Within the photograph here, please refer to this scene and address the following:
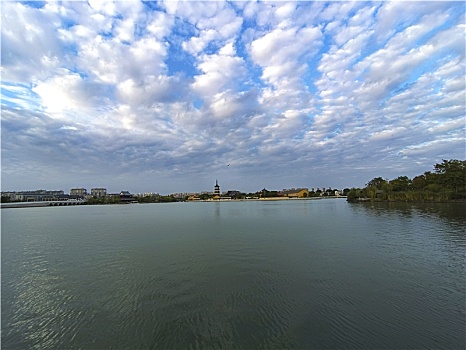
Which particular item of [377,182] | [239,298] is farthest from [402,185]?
[239,298]

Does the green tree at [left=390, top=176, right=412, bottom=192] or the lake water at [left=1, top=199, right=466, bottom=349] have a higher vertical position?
the green tree at [left=390, top=176, right=412, bottom=192]

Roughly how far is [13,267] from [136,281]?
7409 millimetres

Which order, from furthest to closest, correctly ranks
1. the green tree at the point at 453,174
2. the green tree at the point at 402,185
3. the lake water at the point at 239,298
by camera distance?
1. the green tree at the point at 402,185
2. the green tree at the point at 453,174
3. the lake water at the point at 239,298

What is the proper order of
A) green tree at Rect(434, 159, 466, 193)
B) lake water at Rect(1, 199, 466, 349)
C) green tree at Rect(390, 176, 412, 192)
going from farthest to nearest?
green tree at Rect(390, 176, 412, 192), green tree at Rect(434, 159, 466, 193), lake water at Rect(1, 199, 466, 349)

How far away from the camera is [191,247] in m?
15.4

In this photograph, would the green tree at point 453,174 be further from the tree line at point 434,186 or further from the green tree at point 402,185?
the green tree at point 402,185

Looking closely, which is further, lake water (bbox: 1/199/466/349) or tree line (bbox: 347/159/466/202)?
tree line (bbox: 347/159/466/202)

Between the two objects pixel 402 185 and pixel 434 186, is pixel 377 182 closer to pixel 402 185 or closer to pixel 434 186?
pixel 402 185

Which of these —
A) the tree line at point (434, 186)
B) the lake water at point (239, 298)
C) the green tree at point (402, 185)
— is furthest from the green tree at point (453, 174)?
the lake water at point (239, 298)

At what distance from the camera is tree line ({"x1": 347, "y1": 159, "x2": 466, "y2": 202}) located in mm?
49594

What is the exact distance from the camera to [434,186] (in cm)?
5334

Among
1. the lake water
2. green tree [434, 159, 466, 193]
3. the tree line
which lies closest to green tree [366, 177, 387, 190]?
the tree line

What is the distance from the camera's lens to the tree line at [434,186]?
4959 cm

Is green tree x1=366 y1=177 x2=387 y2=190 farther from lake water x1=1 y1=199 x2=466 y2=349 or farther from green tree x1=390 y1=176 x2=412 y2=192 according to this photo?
lake water x1=1 y1=199 x2=466 y2=349
